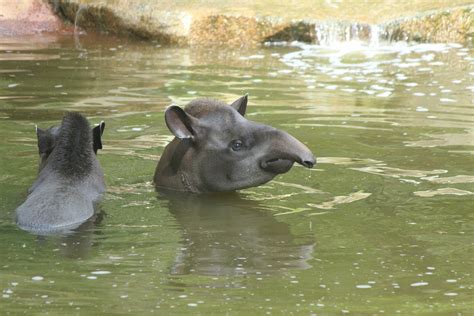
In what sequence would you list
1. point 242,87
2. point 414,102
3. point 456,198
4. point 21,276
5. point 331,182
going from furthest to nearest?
1. point 242,87
2. point 414,102
3. point 331,182
4. point 456,198
5. point 21,276

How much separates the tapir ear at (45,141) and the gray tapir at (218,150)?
99 cm

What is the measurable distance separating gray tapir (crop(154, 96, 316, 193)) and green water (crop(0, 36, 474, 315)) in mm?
210

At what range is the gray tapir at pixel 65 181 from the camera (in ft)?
27.4

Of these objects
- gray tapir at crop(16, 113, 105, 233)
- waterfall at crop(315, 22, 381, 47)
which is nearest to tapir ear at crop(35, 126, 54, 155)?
gray tapir at crop(16, 113, 105, 233)

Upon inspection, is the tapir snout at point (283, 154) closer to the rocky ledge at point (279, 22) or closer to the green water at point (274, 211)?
the green water at point (274, 211)

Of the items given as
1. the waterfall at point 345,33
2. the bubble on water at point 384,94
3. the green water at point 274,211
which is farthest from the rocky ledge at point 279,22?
the bubble on water at point 384,94

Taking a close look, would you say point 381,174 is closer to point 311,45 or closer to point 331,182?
point 331,182

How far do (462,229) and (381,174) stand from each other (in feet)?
6.41

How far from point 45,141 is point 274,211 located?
76.5 inches

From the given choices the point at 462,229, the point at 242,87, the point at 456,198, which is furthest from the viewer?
the point at 242,87

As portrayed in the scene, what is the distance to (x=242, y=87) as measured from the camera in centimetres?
1595

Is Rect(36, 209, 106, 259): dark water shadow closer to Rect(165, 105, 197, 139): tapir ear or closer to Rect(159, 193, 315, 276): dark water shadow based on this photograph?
Rect(159, 193, 315, 276): dark water shadow

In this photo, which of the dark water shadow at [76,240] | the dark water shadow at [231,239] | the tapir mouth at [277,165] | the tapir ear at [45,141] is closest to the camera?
the dark water shadow at [231,239]

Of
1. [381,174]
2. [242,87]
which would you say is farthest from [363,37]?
[381,174]
